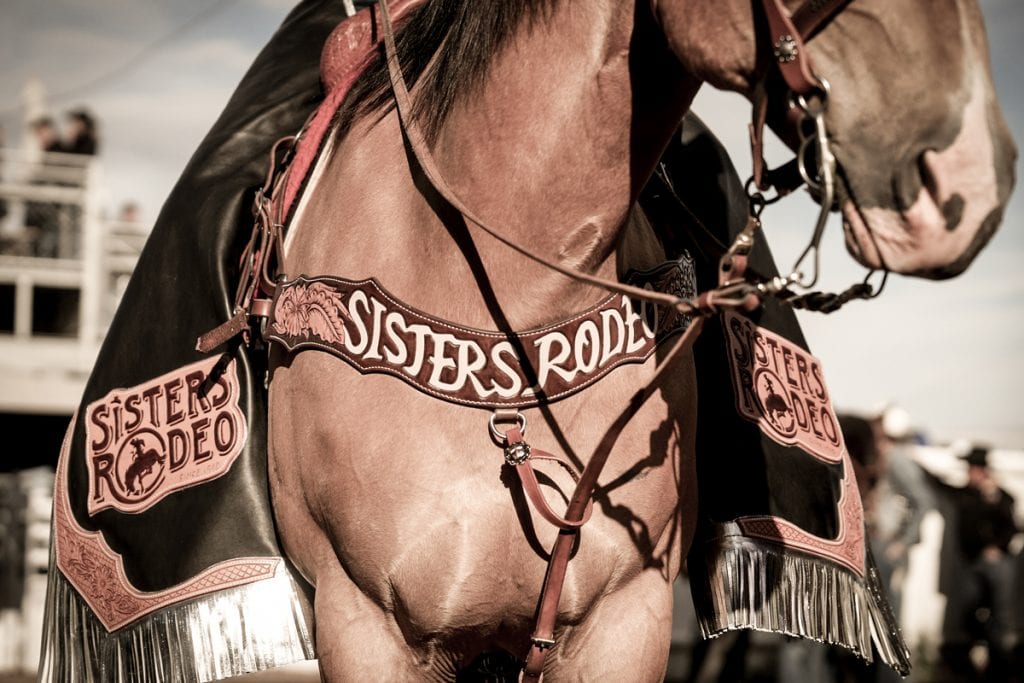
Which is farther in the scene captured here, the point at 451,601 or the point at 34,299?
the point at 34,299

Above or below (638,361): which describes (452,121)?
above

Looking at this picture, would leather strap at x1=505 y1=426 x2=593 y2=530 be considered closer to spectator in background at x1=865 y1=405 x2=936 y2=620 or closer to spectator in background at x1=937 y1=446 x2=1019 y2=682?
spectator in background at x1=865 y1=405 x2=936 y2=620

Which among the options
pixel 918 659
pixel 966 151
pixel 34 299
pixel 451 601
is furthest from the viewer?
pixel 34 299

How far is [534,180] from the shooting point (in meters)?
2.52

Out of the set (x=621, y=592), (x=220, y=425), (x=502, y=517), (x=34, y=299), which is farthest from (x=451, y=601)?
(x=34, y=299)

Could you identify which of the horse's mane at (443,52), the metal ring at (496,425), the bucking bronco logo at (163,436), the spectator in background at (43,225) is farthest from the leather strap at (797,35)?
the spectator in background at (43,225)

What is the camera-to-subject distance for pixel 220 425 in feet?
9.82

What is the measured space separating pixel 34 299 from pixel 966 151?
10748 mm

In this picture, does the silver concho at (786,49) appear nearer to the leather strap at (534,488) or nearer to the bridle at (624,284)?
the bridle at (624,284)

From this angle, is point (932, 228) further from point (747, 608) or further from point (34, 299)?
point (34, 299)

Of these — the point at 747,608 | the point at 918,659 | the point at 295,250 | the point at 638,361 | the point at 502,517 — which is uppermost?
the point at 295,250

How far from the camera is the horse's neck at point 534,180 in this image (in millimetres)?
2457

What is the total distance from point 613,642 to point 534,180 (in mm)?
928

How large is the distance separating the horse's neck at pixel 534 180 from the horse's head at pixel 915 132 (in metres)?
0.47
